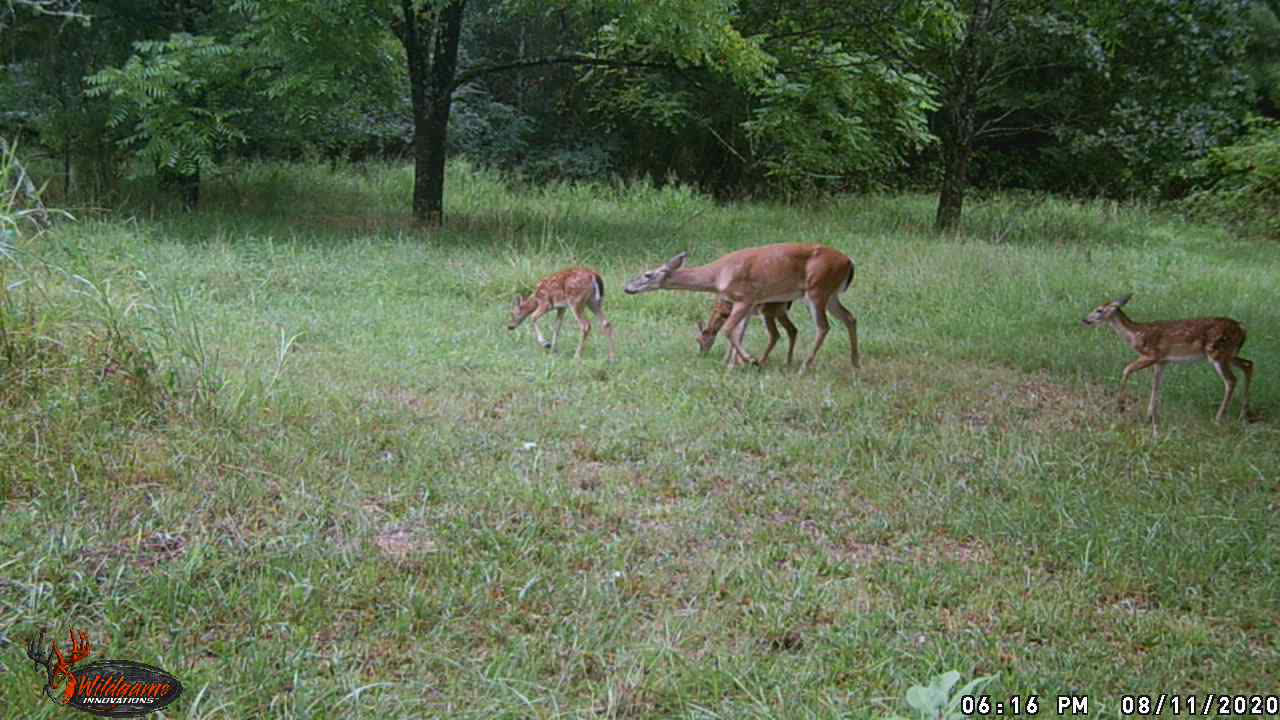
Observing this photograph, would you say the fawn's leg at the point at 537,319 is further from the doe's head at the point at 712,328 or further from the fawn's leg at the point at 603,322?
the doe's head at the point at 712,328

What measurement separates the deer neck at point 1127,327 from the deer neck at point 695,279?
282cm

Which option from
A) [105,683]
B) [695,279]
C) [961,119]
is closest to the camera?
[105,683]

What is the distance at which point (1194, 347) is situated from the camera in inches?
277

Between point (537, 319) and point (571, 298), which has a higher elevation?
point (571, 298)

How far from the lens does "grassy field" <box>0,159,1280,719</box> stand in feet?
12.1

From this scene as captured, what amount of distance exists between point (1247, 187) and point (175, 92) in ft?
37.2

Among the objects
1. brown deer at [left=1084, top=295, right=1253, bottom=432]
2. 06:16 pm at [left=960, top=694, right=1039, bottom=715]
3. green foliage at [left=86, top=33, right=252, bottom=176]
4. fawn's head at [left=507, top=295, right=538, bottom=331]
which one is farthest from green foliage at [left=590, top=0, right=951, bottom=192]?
06:16 pm at [left=960, top=694, right=1039, bottom=715]

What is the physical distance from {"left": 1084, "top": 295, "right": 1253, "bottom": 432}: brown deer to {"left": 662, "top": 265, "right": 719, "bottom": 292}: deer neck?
118 inches

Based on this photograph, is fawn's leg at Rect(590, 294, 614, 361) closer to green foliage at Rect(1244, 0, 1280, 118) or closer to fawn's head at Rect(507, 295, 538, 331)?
fawn's head at Rect(507, 295, 538, 331)

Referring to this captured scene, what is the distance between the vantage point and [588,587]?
424 cm

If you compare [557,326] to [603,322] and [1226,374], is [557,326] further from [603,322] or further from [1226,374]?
[1226,374]

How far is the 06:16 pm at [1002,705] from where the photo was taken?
136 inches

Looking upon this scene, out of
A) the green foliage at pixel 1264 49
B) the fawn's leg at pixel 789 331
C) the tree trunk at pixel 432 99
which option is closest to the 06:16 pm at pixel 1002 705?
the fawn's leg at pixel 789 331

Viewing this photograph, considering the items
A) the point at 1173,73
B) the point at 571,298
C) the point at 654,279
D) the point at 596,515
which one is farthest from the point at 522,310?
the point at 1173,73
